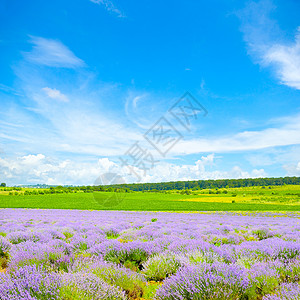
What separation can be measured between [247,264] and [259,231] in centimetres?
662

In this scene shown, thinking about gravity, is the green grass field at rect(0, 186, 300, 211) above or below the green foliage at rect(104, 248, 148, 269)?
below

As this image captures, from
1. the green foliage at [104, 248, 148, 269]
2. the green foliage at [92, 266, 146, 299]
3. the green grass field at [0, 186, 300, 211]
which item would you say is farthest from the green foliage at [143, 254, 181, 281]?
the green grass field at [0, 186, 300, 211]

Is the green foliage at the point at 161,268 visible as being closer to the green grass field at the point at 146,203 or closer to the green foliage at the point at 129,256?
the green foliage at the point at 129,256

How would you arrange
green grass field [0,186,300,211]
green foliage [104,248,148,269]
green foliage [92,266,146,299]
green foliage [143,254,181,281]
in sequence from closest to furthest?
green foliage [92,266,146,299] < green foliage [143,254,181,281] < green foliage [104,248,148,269] < green grass field [0,186,300,211]

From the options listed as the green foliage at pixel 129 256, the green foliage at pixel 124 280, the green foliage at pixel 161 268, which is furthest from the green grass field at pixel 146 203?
the green foliage at pixel 124 280

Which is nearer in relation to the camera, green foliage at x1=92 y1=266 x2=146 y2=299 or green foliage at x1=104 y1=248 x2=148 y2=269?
green foliage at x1=92 y1=266 x2=146 y2=299

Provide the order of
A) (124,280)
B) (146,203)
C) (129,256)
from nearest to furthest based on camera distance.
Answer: (124,280) < (129,256) < (146,203)

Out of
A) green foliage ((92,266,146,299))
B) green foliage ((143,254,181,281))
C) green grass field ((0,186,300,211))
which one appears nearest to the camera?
green foliage ((92,266,146,299))

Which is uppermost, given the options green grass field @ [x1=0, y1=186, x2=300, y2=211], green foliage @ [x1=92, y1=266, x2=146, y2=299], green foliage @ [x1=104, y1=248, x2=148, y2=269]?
green foliage @ [x1=92, y1=266, x2=146, y2=299]

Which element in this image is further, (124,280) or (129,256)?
(129,256)

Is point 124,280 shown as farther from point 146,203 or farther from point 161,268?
point 146,203

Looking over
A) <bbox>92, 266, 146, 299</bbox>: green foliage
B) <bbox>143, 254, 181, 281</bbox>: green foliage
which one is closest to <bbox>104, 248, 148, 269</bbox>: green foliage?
<bbox>143, 254, 181, 281</bbox>: green foliage

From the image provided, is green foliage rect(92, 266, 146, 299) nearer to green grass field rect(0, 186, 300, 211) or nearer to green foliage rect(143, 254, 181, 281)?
green foliage rect(143, 254, 181, 281)

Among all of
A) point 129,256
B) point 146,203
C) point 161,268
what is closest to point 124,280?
point 161,268
